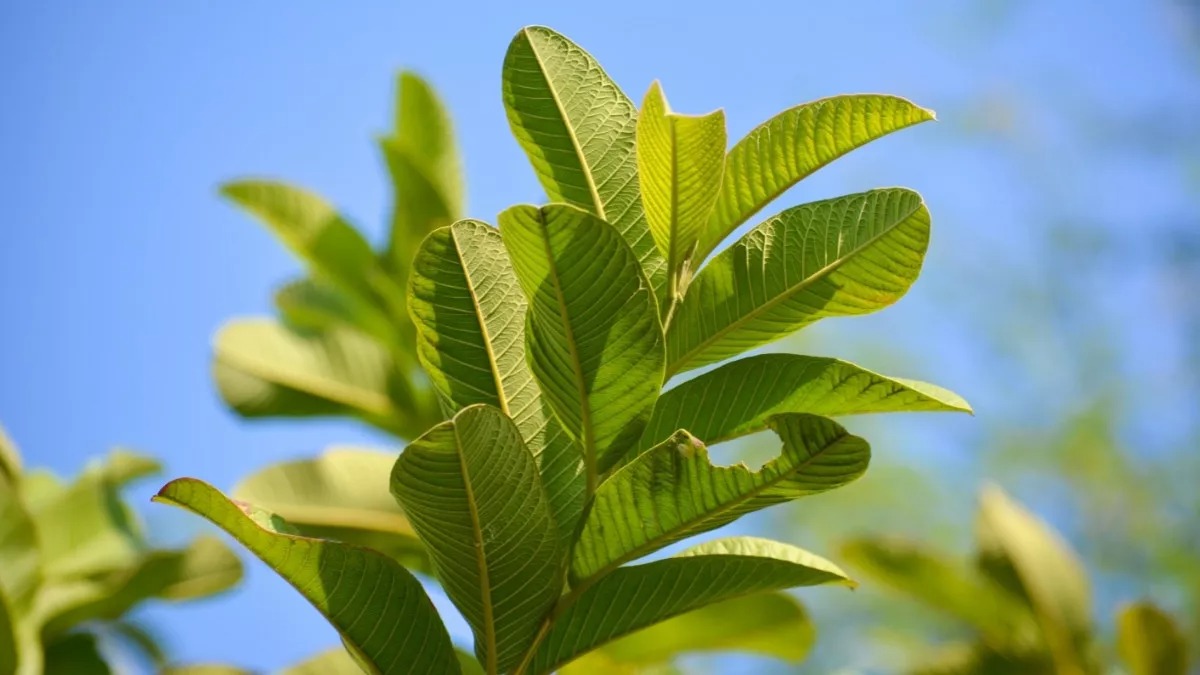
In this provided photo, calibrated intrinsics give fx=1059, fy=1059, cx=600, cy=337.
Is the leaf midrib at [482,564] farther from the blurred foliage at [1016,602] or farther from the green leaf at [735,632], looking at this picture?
the blurred foliage at [1016,602]

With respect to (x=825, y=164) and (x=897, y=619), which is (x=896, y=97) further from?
(x=897, y=619)

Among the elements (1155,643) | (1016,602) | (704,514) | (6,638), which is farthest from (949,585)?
(6,638)

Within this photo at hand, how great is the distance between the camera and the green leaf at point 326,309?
1.81 m

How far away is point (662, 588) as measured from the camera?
0.76m

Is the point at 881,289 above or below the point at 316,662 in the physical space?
above

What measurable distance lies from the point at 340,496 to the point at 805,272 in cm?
75

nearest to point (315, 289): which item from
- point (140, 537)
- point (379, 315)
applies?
point (379, 315)

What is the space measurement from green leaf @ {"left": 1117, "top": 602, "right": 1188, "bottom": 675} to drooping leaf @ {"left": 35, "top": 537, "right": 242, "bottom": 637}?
4.01ft

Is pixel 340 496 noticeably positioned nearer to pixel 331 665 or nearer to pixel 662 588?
pixel 331 665

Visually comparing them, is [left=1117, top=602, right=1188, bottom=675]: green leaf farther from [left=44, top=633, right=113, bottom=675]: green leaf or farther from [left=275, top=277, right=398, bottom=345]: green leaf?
[left=44, top=633, right=113, bottom=675]: green leaf

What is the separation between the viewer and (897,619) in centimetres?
871

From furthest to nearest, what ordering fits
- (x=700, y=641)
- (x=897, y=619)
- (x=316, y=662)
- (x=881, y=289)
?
(x=897, y=619) < (x=700, y=641) < (x=316, y=662) < (x=881, y=289)

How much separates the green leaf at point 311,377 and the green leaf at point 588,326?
0.89 metres

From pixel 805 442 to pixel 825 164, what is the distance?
0.84 feet
